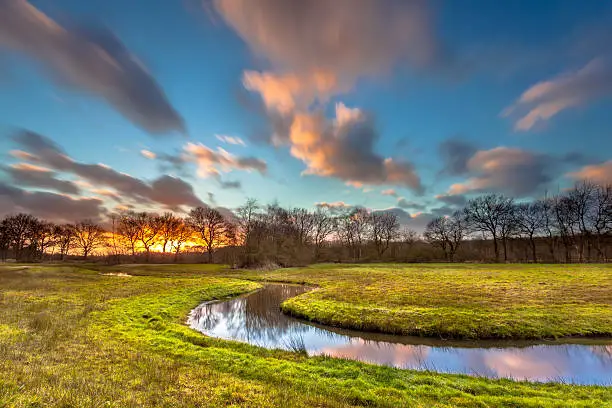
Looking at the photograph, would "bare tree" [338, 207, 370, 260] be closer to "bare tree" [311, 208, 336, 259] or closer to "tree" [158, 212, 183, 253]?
"bare tree" [311, 208, 336, 259]

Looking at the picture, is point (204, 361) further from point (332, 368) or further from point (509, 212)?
point (509, 212)

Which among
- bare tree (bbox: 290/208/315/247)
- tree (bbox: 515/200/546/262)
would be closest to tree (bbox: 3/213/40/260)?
bare tree (bbox: 290/208/315/247)

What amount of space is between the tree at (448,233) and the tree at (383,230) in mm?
9159

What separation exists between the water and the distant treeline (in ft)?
146

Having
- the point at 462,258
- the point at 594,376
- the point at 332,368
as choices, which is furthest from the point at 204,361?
the point at 462,258

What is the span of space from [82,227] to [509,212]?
119320mm

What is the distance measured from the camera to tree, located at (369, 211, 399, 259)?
286 ft

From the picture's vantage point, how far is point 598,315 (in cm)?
1609

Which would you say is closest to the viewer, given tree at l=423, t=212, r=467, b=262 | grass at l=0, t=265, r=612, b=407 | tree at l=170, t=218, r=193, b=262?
grass at l=0, t=265, r=612, b=407

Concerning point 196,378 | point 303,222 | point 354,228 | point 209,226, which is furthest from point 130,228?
point 196,378

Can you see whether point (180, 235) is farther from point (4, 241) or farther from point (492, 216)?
point (492, 216)

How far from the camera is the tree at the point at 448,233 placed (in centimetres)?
7900

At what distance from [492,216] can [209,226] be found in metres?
75.3

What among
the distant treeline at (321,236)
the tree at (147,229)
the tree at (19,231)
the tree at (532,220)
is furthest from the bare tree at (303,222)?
the tree at (19,231)
